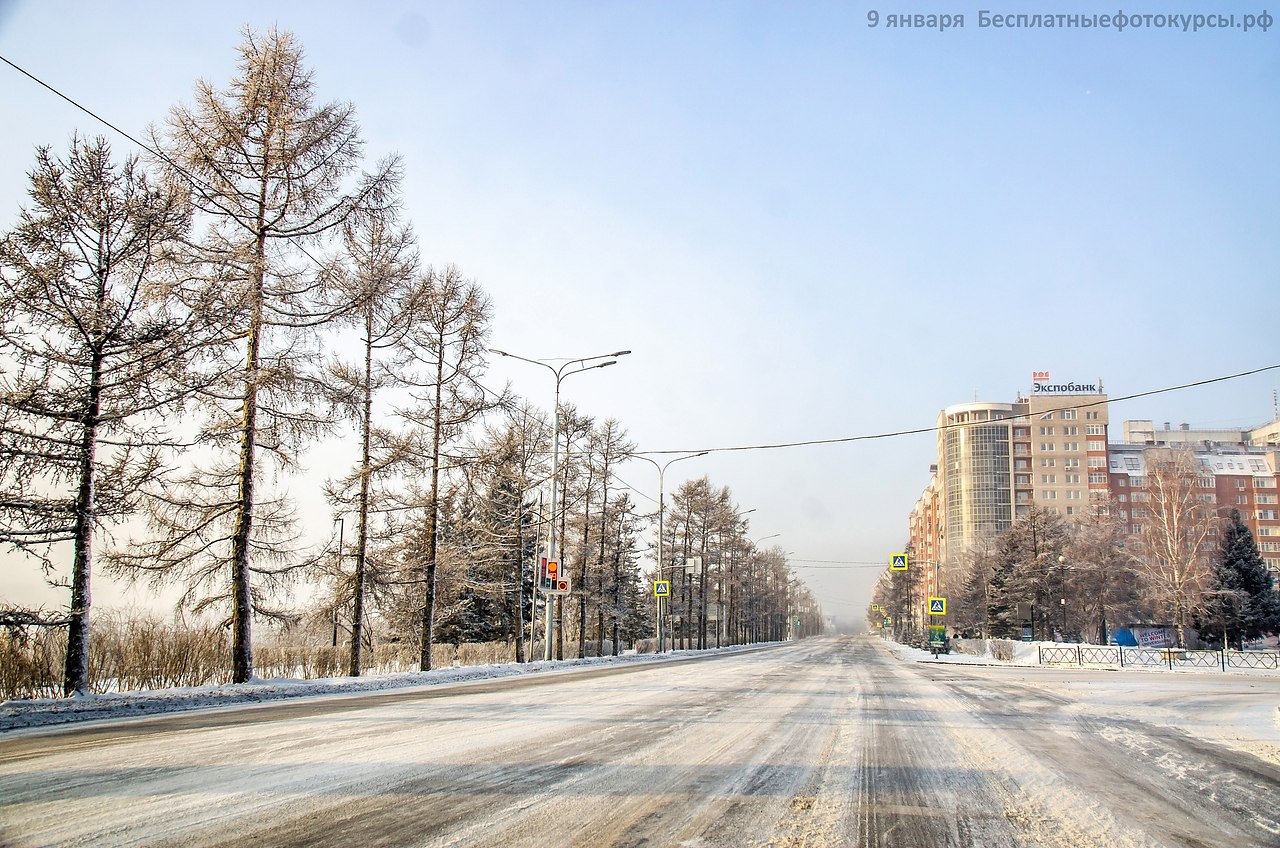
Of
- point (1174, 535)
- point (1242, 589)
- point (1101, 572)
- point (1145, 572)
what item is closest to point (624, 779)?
point (1174, 535)

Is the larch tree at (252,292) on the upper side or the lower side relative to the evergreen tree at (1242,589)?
upper

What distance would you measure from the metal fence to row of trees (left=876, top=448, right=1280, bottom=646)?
262 cm

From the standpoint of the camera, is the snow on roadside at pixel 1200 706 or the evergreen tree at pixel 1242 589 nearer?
the snow on roadside at pixel 1200 706

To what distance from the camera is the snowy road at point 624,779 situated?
15.8ft

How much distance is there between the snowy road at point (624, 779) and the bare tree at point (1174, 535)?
4499cm

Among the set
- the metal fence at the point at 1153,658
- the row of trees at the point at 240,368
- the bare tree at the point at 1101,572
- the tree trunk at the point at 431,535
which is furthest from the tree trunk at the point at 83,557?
the bare tree at the point at 1101,572

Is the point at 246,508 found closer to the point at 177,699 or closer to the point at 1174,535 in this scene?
the point at 177,699

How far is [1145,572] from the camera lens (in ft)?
172

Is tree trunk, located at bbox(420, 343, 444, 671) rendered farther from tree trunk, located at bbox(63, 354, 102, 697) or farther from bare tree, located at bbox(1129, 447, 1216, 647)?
bare tree, located at bbox(1129, 447, 1216, 647)

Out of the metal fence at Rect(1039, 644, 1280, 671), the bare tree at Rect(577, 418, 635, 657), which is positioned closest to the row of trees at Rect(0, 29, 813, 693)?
the bare tree at Rect(577, 418, 635, 657)

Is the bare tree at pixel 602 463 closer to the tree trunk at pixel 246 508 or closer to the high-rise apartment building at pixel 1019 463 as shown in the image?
the tree trunk at pixel 246 508

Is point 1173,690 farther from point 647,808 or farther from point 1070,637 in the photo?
point 1070,637

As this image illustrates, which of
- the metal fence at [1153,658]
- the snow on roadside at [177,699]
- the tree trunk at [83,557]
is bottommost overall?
the metal fence at [1153,658]

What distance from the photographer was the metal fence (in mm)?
38531
